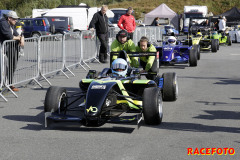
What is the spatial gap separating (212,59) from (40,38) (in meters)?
9.60

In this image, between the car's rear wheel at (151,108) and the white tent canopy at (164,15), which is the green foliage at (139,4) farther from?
the car's rear wheel at (151,108)

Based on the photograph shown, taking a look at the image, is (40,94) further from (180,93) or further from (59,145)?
(59,145)

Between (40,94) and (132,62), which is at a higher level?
(132,62)

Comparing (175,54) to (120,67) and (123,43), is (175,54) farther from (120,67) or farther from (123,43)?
(120,67)

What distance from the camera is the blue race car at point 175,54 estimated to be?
16094mm

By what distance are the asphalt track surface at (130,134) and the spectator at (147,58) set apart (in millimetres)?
844

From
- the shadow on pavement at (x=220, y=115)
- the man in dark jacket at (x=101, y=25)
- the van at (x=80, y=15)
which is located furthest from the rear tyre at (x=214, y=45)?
the van at (x=80, y=15)

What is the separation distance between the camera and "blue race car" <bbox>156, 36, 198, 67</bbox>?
16.1 meters

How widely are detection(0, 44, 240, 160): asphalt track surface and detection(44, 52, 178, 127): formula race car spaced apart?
189mm

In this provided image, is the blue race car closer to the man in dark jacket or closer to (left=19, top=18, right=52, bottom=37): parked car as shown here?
the man in dark jacket

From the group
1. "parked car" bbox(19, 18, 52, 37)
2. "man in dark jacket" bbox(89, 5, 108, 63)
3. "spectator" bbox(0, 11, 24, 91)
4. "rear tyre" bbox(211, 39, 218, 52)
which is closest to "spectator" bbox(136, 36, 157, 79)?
"spectator" bbox(0, 11, 24, 91)

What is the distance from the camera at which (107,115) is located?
7.44 metres

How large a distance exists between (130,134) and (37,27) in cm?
3062

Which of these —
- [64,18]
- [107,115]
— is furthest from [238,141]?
[64,18]
